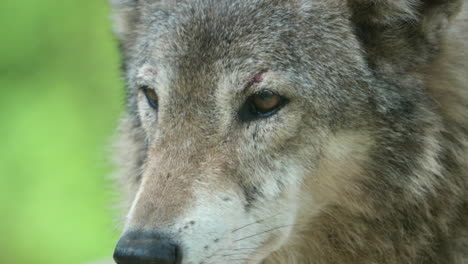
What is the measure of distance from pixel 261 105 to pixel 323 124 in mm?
339

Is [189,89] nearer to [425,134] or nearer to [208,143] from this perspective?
[208,143]

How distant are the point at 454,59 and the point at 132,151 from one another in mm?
2101

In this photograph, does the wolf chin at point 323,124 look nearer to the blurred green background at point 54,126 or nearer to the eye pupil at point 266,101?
the eye pupil at point 266,101

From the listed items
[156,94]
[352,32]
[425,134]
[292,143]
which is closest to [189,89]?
[156,94]

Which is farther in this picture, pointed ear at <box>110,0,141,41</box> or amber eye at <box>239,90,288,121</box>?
pointed ear at <box>110,0,141,41</box>

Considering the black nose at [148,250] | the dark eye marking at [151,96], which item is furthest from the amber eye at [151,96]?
the black nose at [148,250]

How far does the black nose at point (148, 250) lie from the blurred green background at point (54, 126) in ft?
12.5

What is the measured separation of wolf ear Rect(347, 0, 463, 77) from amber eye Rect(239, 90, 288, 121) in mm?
560

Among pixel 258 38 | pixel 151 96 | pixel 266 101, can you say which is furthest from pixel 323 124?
pixel 151 96

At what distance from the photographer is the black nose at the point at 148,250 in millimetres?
3809

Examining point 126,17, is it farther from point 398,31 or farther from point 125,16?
point 398,31

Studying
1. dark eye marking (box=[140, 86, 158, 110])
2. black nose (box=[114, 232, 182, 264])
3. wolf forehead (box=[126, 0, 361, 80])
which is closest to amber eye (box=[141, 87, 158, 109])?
dark eye marking (box=[140, 86, 158, 110])

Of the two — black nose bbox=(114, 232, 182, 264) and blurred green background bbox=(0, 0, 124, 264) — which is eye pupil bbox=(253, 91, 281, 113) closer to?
black nose bbox=(114, 232, 182, 264)

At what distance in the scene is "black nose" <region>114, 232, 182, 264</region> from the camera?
12.5 ft
